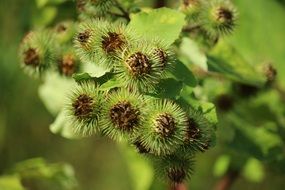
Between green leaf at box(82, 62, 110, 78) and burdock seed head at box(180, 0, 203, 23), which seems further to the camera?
burdock seed head at box(180, 0, 203, 23)

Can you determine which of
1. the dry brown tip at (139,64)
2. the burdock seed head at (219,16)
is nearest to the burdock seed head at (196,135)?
the dry brown tip at (139,64)

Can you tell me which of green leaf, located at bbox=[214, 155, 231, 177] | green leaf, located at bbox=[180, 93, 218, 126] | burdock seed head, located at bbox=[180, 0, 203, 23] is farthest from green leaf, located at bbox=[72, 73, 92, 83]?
green leaf, located at bbox=[214, 155, 231, 177]

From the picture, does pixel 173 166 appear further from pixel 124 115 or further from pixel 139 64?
pixel 139 64

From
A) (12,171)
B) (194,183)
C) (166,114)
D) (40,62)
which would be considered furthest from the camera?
(194,183)

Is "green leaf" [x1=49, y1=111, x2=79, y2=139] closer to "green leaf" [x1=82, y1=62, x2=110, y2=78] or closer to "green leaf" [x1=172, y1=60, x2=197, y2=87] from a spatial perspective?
"green leaf" [x1=82, y1=62, x2=110, y2=78]

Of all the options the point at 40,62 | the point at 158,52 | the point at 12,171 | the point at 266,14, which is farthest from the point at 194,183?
the point at 158,52

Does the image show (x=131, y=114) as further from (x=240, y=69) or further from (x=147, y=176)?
(x=147, y=176)

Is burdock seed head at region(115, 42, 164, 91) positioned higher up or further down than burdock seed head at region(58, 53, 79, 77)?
A: higher up
